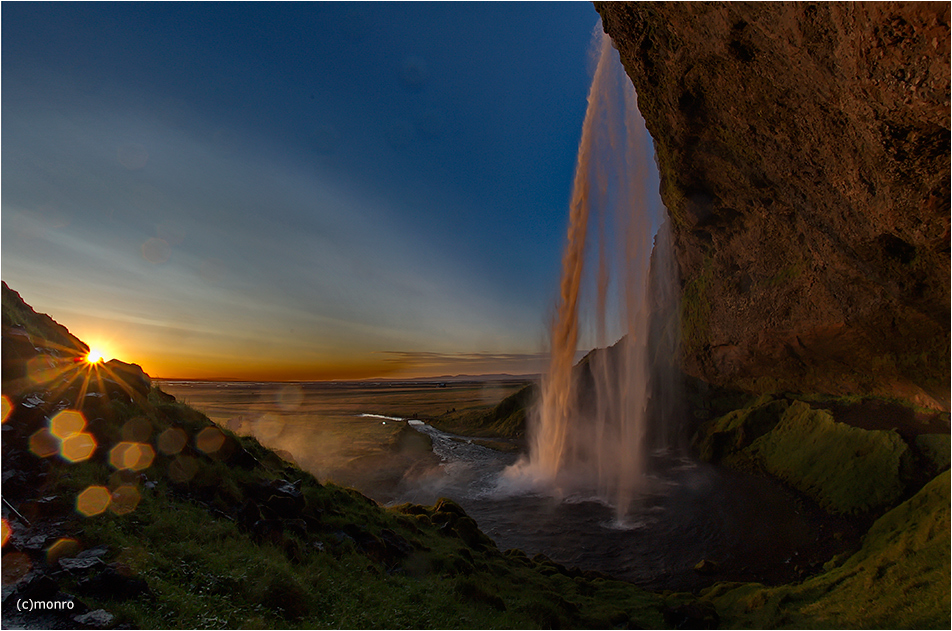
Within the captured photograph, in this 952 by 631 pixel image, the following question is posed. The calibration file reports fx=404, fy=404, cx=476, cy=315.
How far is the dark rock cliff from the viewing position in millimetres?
7738

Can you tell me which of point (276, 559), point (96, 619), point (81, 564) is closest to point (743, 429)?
point (276, 559)

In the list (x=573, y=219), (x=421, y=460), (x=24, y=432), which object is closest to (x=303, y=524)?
(x=24, y=432)

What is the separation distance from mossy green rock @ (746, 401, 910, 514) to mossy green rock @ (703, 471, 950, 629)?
5716 millimetres

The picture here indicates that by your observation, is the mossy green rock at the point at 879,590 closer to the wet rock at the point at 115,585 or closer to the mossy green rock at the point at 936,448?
the mossy green rock at the point at 936,448

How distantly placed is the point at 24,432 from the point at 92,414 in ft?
4.40

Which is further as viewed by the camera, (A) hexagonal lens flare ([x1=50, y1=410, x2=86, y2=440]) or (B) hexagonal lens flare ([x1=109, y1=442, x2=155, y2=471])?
(B) hexagonal lens flare ([x1=109, y1=442, x2=155, y2=471])

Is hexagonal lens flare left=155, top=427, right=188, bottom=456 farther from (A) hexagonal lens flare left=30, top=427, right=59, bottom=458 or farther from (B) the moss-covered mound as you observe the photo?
(B) the moss-covered mound

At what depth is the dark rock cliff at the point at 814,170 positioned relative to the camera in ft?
25.4

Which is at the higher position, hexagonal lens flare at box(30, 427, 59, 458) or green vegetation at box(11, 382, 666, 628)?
hexagonal lens flare at box(30, 427, 59, 458)

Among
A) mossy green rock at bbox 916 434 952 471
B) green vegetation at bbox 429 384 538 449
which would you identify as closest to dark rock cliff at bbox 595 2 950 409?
mossy green rock at bbox 916 434 952 471

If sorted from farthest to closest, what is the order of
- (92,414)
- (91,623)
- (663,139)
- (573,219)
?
1. (573,219)
2. (663,139)
3. (92,414)
4. (91,623)

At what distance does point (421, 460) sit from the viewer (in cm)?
3148

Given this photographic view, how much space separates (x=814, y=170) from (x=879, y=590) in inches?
438

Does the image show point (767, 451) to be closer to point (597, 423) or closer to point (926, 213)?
point (597, 423)
